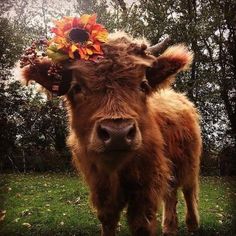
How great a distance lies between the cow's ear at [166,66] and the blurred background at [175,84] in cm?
1419

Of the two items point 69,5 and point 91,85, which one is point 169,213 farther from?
point 69,5

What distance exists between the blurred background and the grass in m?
3.80

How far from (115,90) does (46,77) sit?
3.28 feet

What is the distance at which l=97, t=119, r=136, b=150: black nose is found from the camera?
400 centimetres

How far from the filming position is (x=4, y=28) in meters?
19.0

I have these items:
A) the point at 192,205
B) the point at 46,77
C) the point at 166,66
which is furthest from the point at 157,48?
the point at 192,205

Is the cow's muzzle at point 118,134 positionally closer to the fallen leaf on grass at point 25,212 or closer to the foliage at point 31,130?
the fallen leaf on grass at point 25,212

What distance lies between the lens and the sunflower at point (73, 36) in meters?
4.87

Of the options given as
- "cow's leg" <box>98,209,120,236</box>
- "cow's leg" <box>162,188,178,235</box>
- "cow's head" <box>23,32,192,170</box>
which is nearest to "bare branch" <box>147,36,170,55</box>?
"cow's head" <box>23,32,192,170</box>

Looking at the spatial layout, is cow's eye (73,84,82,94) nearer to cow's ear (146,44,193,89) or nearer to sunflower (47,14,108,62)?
sunflower (47,14,108,62)

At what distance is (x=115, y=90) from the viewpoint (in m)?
4.49

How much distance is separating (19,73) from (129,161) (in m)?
1.53

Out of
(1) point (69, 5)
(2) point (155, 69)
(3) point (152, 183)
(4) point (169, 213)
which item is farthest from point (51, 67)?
(1) point (69, 5)

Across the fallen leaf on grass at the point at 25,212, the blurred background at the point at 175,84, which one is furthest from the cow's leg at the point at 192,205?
the blurred background at the point at 175,84
